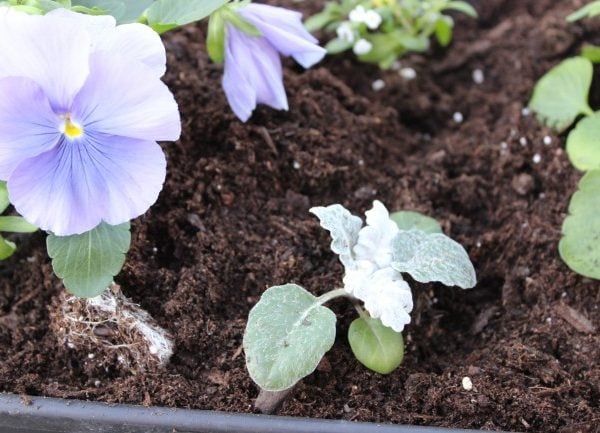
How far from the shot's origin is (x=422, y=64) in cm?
178

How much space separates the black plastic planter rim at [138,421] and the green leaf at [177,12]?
0.52m

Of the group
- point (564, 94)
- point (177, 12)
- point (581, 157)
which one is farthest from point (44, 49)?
point (564, 94)

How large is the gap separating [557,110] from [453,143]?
193 mm

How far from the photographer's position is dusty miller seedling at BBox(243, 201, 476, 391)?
3.62ft

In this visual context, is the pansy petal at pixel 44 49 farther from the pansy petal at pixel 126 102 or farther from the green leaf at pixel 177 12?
the green leaf at pixel 177 12

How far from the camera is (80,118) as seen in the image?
1069 mm

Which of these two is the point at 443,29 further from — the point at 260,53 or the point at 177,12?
the point at 177,12

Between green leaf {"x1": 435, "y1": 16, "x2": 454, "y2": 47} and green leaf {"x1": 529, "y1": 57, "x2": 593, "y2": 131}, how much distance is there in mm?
240

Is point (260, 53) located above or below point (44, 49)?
below

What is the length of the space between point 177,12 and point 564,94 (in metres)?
0.74

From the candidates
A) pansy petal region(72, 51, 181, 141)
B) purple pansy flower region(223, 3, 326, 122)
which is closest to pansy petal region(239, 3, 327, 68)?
purple pansy flower region(223, 3, 326, 122)

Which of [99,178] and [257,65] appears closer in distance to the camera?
[99,178]

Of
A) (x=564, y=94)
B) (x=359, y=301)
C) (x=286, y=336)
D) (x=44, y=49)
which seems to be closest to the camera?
(x=44, y=49)

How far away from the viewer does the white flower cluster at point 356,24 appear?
159cm
